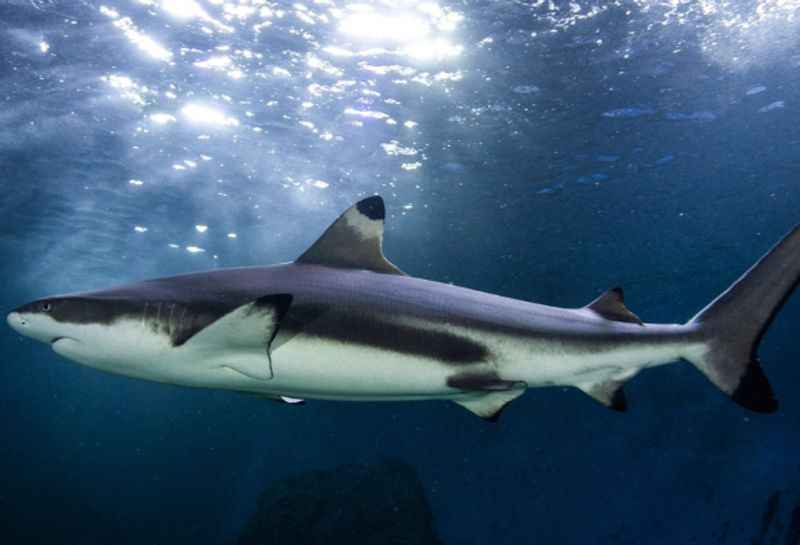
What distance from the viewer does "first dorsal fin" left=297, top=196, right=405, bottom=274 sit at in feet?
13.0

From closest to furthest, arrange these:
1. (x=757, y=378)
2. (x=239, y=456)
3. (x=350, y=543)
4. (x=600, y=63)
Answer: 1. (x=757, y=378)
2. (x=600, y=63)
3. (x=350, y=543)
4. (x=239, y=456)

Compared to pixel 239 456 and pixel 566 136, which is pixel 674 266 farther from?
pixel 239 456

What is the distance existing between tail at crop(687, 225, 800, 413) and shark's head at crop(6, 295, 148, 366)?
12.4 feet

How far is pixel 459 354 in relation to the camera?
342cm

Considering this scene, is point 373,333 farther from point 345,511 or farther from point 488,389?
point 345,511

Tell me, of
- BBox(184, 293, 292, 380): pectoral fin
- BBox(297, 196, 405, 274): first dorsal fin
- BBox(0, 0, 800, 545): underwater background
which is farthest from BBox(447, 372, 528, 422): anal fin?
BBox(0, 0, 800, 545): underwater background

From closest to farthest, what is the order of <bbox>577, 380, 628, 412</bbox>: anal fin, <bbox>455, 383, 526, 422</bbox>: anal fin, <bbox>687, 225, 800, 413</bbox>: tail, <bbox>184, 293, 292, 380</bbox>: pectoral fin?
1. <bbox>184, 293, 292, 380</bbox>: pectoral fin
2. <bbox>687, 225, 800, 413</bbox>: tail
3. <bbox>455, 383, 526, 422</bbox>: anal fin
4. <bbox>577, 380, 628, 412</bbox>: anal fin

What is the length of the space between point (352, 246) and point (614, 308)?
6.69ft

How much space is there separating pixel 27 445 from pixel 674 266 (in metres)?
81.6

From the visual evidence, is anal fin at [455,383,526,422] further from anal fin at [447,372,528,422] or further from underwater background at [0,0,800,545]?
underwater background at [0,0,800,545]

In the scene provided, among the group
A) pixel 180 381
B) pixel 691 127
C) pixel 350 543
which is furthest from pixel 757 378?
pixel 350 543

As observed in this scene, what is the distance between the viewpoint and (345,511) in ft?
60.4

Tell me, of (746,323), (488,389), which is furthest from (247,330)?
(746,323)

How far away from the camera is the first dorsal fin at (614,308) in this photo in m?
3.97
